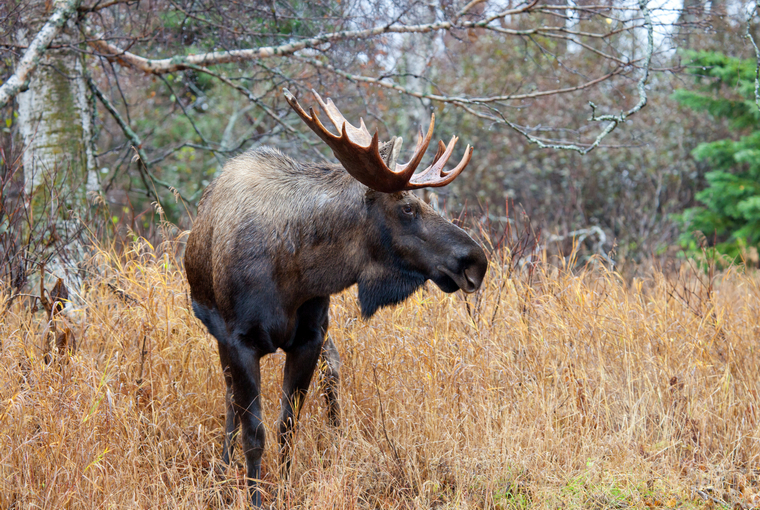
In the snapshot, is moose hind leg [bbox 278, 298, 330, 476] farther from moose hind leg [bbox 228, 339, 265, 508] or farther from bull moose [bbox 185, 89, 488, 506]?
moose hind leg [bbox 228, 339, 265, 508]

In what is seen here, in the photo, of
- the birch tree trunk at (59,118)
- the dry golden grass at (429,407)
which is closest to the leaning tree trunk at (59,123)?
the birch tree trunk at (59,118)

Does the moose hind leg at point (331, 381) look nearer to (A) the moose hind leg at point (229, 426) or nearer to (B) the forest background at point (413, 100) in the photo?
(A) the moose hind leg at point (229, 426)

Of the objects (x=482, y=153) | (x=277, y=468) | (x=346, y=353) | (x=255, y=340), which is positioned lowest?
(x=277, y=468)

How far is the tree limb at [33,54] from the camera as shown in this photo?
4371mm

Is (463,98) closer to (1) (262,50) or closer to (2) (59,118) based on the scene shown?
(1) (262,50)

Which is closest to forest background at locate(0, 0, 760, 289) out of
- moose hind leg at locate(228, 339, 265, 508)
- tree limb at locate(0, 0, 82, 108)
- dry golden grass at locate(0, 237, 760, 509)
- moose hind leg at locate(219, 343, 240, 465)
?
tree limb at locate(0, 0, 82, 108)

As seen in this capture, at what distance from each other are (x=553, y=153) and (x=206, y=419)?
1082cm

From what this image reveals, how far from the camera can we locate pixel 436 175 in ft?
11.5

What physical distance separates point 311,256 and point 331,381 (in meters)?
1.07

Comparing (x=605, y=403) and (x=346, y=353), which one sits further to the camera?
(x=346, y=353)

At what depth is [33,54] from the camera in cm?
465

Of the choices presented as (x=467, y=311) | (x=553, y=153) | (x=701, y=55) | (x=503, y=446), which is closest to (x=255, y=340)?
(x=503, y=446)

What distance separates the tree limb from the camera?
437 cm

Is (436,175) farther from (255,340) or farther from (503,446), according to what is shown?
(503,446)
